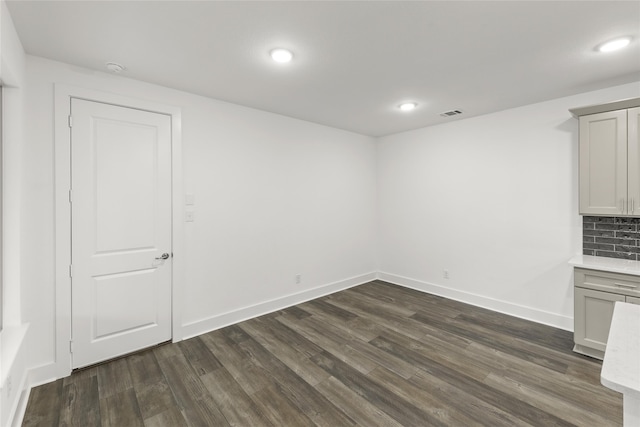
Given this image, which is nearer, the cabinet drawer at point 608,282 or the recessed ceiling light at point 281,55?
the recessed ceiling light at point 281,55

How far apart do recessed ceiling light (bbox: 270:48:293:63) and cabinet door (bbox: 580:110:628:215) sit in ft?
9.65

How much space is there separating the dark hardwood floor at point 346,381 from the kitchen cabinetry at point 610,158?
4.79 feet

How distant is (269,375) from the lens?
95.7 inches

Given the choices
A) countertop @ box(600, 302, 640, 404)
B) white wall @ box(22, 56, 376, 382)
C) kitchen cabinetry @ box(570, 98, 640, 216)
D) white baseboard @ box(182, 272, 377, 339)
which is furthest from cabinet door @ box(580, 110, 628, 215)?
white baseboard @ box(182, 272, 377, 339)

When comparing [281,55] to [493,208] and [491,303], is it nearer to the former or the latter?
[493,208]

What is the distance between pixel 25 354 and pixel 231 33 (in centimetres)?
288

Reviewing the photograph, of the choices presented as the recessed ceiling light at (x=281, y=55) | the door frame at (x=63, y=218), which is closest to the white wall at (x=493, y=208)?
the recessed ceiling light at (x=281, y=55)

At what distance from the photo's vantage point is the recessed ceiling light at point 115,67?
2426 mm

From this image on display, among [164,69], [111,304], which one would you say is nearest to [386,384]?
[111,304]

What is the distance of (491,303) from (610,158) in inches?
82.9

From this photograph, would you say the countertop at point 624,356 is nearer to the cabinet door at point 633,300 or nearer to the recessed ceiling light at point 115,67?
the cabinet door at point 633,300

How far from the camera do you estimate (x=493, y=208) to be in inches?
151

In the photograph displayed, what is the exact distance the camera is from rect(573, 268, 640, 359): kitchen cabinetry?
2.51 meters

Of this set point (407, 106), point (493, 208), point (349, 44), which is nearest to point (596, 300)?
point (493, 208)
